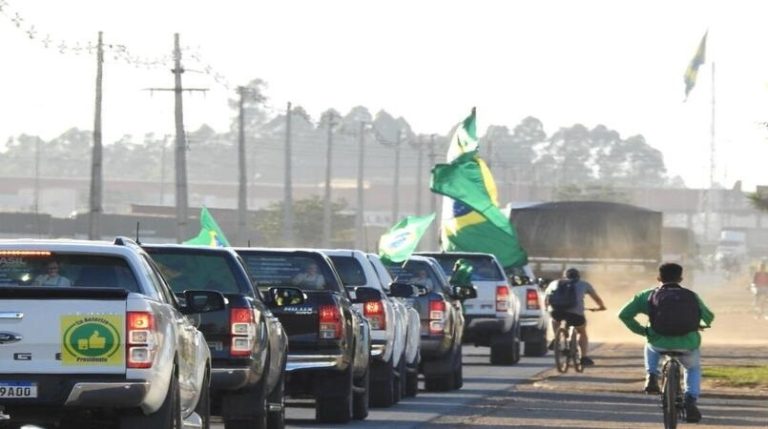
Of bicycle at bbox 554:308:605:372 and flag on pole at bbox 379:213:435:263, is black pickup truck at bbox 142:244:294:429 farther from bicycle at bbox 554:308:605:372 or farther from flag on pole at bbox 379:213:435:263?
flag on pole at bbox 379:213:435:263

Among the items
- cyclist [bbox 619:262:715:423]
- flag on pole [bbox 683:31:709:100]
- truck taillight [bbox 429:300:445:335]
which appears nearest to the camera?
cyclist [bbox 619:262:715:423]

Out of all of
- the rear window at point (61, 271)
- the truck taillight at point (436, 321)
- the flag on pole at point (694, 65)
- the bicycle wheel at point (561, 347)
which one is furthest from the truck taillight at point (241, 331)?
the flag on pole at point (694, 65)

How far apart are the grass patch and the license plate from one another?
1771 cm

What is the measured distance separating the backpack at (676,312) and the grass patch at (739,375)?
35.1 feet

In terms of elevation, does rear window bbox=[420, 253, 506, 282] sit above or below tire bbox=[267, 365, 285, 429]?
above

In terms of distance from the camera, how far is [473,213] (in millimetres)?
51562

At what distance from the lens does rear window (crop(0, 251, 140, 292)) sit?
532 inches

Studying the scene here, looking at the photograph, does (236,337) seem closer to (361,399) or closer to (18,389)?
(18,389)

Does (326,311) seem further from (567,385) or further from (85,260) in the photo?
(567,385)

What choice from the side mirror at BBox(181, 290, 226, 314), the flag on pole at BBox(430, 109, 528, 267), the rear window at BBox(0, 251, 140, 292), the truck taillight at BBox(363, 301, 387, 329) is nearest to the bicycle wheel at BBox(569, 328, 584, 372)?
the truck taillight at BBox(363, 301, 387, 329)

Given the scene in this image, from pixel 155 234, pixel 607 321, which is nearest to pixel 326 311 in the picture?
pixel 607 321

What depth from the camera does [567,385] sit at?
97.3ft

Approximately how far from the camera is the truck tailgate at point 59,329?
1251 centimetres

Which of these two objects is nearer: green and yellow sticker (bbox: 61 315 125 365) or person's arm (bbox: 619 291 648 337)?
green and yellow sticker (bbox: 61 315 125 365)
